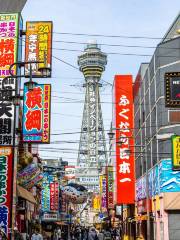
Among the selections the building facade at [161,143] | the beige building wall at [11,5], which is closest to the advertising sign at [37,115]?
the building facade at [161,143]

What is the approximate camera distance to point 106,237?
3834 centimetres

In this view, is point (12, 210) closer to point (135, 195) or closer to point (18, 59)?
point (18, 59)

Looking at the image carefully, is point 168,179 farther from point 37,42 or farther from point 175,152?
point 37,42

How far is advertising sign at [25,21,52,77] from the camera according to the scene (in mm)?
26094

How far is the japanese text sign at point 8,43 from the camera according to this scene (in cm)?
2769

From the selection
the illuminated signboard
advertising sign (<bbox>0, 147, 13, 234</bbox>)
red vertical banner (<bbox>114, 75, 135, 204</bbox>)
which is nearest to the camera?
the illuminated signboard

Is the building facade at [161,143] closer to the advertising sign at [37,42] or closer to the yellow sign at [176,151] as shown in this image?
the yellow sign at [176,151]

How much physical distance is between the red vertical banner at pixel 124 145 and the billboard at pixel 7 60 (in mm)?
15448

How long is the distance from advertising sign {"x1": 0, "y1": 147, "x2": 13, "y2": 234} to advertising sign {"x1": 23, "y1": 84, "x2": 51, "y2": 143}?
229 centimetres

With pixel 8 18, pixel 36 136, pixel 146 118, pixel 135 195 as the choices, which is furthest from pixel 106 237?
pixel 8 18

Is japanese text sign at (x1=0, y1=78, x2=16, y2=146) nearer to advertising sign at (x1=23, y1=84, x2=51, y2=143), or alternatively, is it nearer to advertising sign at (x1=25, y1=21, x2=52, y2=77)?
advertising sign at (x1=23, y1=84, x2=51, y2=143)

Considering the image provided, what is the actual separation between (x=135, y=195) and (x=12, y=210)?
62.8 feet

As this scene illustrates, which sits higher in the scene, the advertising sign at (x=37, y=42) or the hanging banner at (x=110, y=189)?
the advertising sign at (x=37, y=42)

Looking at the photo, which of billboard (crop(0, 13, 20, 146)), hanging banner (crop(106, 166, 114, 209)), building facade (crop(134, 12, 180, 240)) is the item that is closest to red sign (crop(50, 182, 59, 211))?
hanging banner (crop(106, 166, 114, 209))
